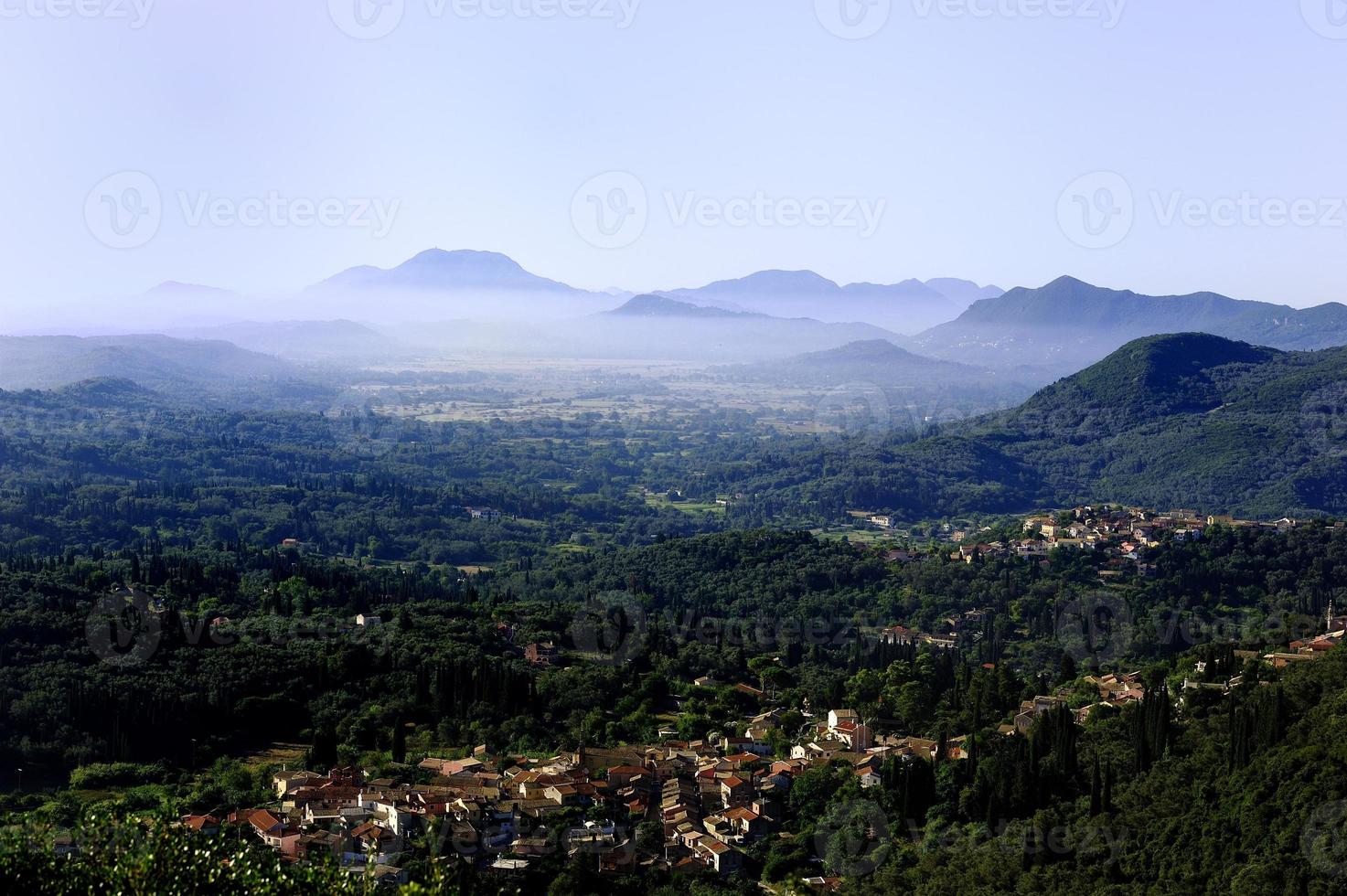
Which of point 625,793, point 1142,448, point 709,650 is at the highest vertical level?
point 1142,448

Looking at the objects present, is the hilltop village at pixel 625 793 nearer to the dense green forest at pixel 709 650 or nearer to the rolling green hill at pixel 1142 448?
the dense green forest at pixel 709 650

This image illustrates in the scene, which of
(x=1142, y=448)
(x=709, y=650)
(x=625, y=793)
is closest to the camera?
(x=625, y=793)

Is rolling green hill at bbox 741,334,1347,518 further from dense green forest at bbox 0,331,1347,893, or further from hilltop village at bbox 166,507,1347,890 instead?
hilltop village at bbox 166,507,1347,890

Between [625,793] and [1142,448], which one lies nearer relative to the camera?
[625,793]

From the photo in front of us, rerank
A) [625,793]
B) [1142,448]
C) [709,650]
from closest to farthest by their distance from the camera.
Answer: [625,793] → [709,650] → [1142,448]

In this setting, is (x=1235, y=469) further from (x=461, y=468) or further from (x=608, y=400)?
(x=608, y=400)

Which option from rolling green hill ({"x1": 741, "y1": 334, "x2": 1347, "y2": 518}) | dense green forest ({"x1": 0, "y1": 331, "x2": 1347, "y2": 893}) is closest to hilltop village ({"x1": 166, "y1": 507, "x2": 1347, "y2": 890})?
dense green forest ({"x1": 0, "y1": 331, "x2": 1347, "y2": 893})

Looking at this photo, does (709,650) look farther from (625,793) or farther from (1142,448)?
(1142,448)

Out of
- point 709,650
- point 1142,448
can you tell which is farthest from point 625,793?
point 1142,448

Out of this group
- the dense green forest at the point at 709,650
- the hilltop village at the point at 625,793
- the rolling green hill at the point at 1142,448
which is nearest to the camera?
the dense green forest at the point at 709,650

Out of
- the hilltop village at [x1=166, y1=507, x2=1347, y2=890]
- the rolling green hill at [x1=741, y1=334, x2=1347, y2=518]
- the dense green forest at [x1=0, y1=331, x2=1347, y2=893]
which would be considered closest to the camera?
the dense green forest at [x1=0, y1=331, x2=1347, y2=893]

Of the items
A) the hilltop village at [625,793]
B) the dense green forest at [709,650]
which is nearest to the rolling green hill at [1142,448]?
the dense green forest at [709,650]
